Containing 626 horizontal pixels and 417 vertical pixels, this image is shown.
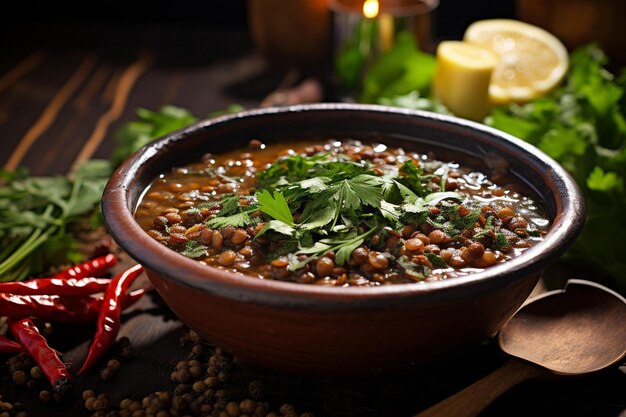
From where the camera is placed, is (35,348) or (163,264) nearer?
(163,264)

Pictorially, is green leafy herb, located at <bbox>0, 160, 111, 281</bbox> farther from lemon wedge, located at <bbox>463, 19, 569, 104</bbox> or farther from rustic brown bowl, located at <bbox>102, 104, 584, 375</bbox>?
lemon wedge, located at <bbox>463, 19, 569, 104</bbox>

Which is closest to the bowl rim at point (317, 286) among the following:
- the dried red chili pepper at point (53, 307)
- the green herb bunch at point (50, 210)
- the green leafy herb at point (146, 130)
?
the dried red chili pepper at point (53, 307)

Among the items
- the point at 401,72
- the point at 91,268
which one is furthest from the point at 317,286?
the point at 401,72

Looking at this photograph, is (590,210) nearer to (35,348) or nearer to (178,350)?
(178,350)

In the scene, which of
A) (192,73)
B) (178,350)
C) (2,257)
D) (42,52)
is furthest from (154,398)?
(42,52)

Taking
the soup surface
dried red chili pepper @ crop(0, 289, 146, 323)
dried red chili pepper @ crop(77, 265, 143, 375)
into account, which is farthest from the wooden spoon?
dried red chili pepper @ crop(0, 289, 146, 323)
